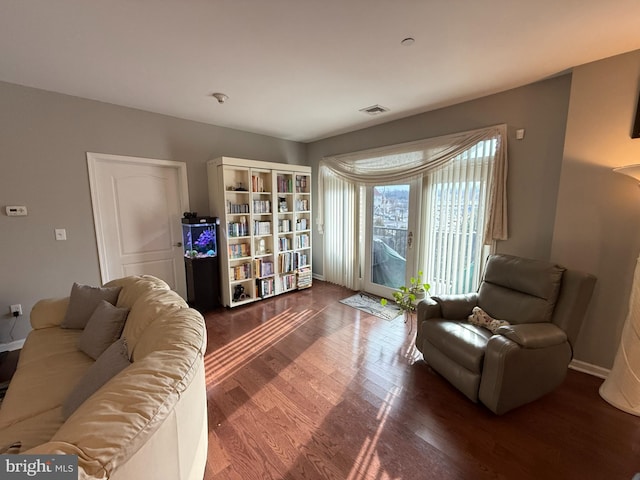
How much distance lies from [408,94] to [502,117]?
0.95m

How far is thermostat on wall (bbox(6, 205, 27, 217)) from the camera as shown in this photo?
8.02 feet

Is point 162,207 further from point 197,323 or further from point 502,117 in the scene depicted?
point 502,117

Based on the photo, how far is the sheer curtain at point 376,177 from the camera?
2643mm

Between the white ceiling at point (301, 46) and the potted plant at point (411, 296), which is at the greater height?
the white ceiling at point (301, 46)

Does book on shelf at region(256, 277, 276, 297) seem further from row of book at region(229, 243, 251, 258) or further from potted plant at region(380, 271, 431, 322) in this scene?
potted plant at region(380, 271, 431, 322)

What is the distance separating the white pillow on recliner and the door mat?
1144 mm

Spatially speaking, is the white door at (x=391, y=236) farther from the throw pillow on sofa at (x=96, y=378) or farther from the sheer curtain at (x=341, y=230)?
the throw pillow on sofa at (x=96, y=378)

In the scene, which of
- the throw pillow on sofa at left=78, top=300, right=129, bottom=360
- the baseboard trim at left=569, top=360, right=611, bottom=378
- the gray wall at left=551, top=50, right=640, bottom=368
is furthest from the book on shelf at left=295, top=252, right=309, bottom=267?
the baseboard trim at left=569, top=360, right=611, bottom=378

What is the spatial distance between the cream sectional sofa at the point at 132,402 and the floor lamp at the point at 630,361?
2.72 meters

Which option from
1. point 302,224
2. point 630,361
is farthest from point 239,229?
point 630,361

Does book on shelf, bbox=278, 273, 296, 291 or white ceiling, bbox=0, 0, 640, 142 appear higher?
white ceiling, bbox=0, 0, 640, 142

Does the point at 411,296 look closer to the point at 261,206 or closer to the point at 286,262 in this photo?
the point at 286,262

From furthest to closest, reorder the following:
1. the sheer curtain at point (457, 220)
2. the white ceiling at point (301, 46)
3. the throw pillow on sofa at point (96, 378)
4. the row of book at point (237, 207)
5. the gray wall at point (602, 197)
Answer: the row of book at point (237, 207), the sheer curtain at point (457, 220), the gray wall at point (602, 197), the white ceiling at point (301, 46), the throw pillow on sofa at point (96, 378)

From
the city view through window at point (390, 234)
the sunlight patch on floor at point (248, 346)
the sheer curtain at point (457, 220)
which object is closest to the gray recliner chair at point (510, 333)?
the sheer curtain at point (457, 220)
